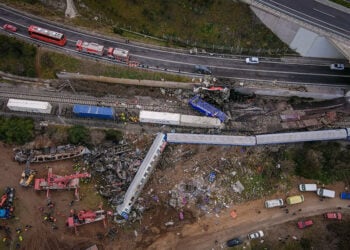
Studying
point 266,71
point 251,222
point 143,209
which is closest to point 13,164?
point 143,209

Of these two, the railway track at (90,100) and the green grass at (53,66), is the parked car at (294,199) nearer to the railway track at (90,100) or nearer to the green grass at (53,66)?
the railway track at (90,100)

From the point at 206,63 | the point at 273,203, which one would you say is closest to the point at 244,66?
the point at 206,63

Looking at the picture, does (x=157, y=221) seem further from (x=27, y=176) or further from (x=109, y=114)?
(x=27, y=176)

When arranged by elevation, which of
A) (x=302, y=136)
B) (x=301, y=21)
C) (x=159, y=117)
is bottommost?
(x=302, y=136)

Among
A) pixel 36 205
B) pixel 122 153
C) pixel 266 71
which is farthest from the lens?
pixel 266 71

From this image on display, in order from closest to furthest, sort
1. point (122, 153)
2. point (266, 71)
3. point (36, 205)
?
point (36, 205), point (122, 153), point (266, 71)

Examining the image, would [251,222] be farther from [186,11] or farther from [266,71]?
[186,11]

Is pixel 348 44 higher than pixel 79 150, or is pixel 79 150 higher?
pixel 348 44
